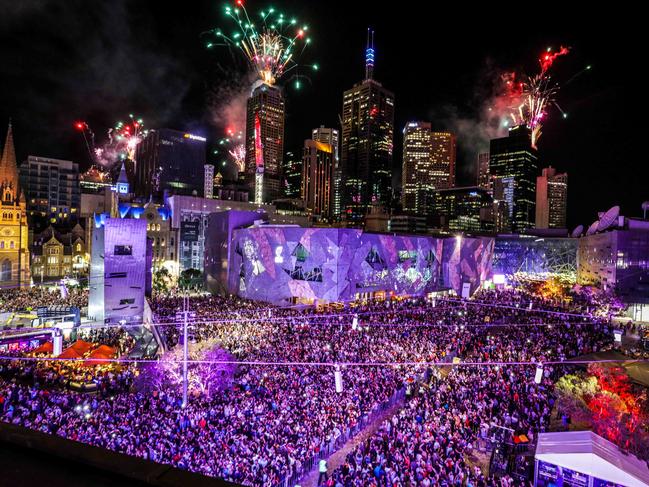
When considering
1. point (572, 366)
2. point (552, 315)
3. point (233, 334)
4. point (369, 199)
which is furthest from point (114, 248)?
point (369, 199)

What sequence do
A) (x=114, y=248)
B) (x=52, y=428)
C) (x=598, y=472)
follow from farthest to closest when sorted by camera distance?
(x=114, y=248) → (x=52, y=428) → (x=598, y=472)

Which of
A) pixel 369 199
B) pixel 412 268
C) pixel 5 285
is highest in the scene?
pixel 369 199

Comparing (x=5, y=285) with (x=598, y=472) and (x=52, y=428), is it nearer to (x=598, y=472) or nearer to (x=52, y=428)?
(x=52, y=428)

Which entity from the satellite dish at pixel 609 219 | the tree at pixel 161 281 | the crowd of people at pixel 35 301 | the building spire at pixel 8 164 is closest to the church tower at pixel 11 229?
the building spire at pixel 8 164

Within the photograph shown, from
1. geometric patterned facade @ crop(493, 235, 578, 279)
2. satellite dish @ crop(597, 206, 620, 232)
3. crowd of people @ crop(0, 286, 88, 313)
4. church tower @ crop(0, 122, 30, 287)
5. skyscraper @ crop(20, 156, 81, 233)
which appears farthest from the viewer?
skyscraper @ crop(20, 156, 81, 233)

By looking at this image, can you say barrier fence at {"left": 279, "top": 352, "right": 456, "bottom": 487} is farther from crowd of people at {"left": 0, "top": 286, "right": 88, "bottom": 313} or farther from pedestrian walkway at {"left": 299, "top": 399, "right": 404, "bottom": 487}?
crowd of people at {"left": 0, "top": 286, "right": 88, "bottom": 313}

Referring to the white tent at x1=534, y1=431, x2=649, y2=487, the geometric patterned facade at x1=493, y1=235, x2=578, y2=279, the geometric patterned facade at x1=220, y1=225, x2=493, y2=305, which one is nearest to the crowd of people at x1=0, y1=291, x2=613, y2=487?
the white tent at x1=534, y1=431, x2=649, y2=487

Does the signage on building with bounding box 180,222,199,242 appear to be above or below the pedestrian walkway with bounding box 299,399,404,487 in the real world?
above
